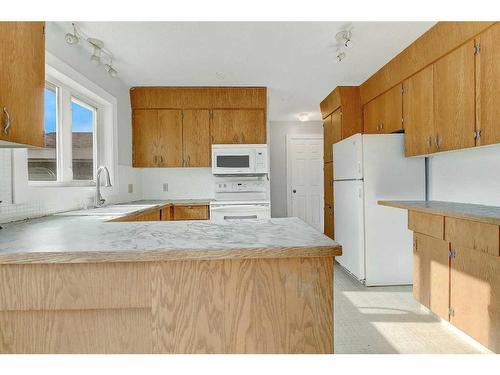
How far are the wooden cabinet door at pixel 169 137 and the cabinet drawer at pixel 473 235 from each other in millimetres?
3054

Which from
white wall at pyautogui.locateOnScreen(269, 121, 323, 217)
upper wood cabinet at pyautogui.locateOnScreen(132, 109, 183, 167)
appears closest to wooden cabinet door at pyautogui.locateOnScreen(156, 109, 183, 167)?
upper wood cabinet at pyautogui.locateOnScreen(132, 109, 183, 167)

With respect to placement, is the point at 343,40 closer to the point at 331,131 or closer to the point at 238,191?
the point at 331,131

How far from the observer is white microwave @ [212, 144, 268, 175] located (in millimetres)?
3938

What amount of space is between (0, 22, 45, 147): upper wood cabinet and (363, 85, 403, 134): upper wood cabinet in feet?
9.84

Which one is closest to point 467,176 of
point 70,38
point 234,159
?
point 234,159

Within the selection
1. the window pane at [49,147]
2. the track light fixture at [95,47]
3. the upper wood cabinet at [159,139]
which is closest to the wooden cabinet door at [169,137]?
the upper wood cabinet at [159,139]

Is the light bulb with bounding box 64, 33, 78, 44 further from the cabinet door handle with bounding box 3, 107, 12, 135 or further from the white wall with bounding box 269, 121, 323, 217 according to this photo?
the white wall with bounding box 269, 121, 323, 217

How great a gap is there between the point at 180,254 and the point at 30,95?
1136mm

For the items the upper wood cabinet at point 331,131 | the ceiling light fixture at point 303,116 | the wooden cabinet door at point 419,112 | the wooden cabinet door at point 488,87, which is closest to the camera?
the wooden cabinet door at point 488,87

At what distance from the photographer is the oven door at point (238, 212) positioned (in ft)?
12.3

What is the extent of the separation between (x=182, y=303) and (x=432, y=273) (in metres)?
2.02

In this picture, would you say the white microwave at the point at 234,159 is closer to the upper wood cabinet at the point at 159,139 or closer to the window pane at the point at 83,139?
the upper wood cabinet at the point at 159,139

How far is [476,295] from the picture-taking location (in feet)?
6.03

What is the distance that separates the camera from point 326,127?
15.8 feet
